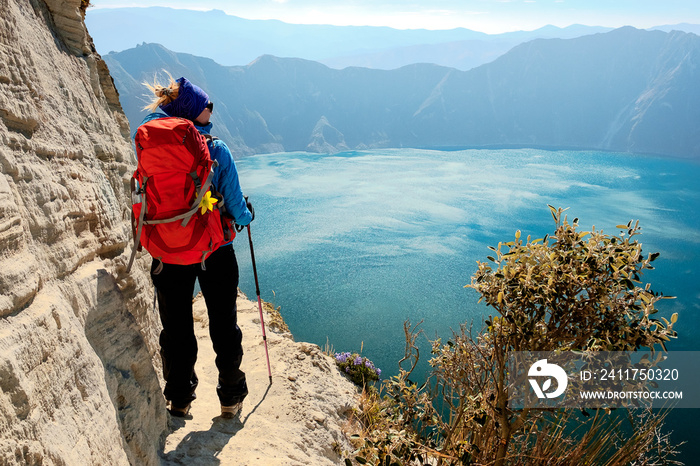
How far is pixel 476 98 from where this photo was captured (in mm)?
47812

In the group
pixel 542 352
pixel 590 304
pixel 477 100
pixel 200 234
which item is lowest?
pixel 542 352

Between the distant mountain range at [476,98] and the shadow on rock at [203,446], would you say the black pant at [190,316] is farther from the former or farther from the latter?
the distant mountain range at [476,98]

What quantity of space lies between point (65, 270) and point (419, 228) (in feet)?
48.6

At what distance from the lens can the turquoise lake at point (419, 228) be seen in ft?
31.1

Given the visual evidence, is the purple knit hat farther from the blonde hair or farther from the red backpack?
the red backpack

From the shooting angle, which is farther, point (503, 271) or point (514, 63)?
point (514, 63)

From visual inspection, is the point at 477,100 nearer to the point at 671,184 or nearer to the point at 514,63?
the point at 514,63

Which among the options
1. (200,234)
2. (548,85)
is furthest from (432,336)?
(548,85)

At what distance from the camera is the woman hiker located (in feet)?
7.06

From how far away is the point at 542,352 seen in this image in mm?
2010

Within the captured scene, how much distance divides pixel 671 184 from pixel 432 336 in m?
22.5

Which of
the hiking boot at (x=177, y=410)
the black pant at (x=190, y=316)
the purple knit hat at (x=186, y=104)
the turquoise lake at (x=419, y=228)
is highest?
the purple knit hat at (x=186, y=104)

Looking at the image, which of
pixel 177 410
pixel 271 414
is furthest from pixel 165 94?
pixel 271 414

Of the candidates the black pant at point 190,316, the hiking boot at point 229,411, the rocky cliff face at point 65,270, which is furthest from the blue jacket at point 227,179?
the hiking boot at point 229,411
